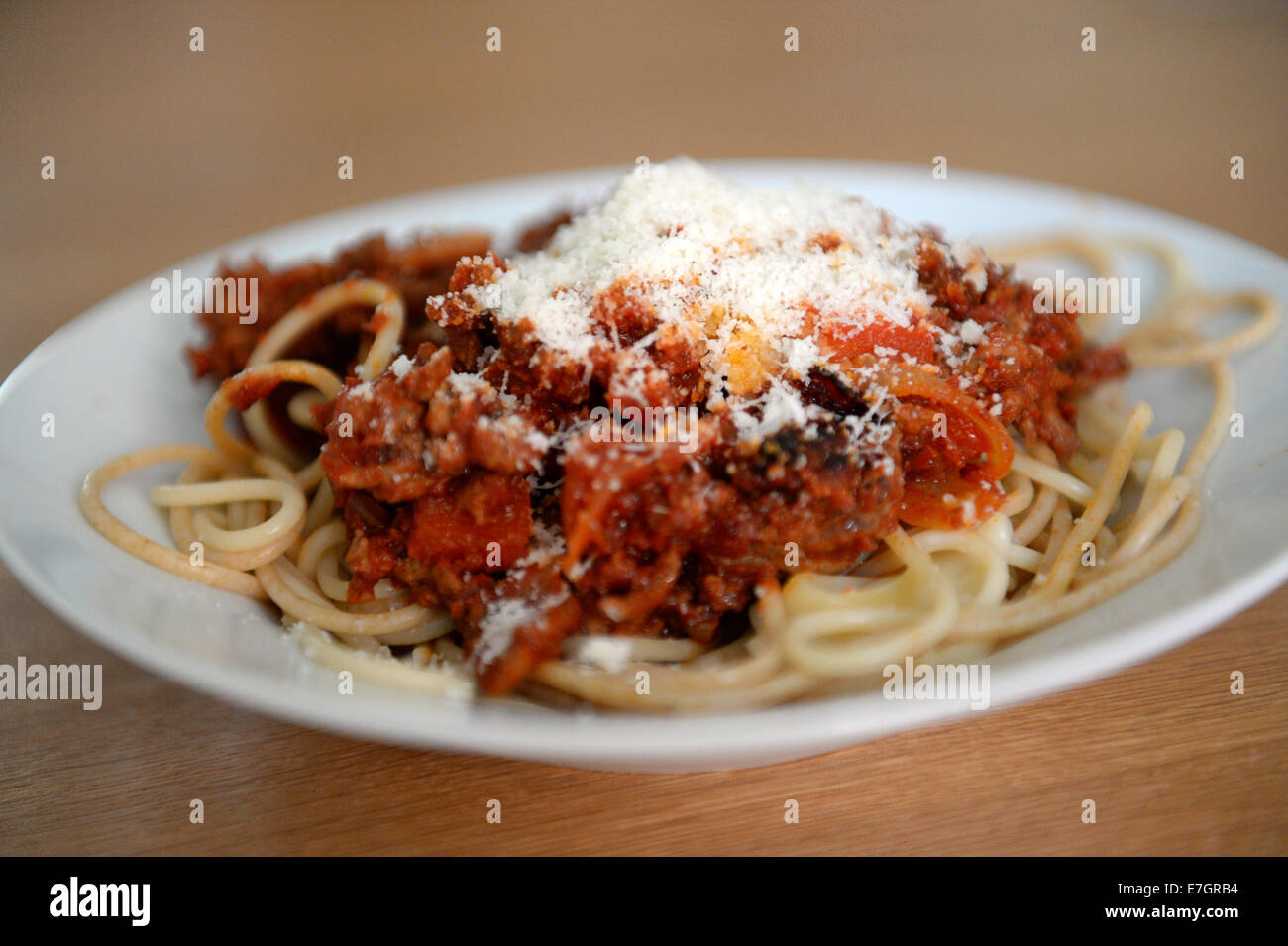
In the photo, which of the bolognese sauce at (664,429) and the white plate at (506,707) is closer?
the white plate at (506,707)

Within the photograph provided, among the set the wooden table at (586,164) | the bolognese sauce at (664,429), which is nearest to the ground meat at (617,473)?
the bolognese sauce at (664,429)

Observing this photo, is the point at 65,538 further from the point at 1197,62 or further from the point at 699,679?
the point at 1197,62

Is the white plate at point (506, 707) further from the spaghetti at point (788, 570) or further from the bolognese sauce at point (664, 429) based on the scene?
the bolognese sauce at point (664, 429)

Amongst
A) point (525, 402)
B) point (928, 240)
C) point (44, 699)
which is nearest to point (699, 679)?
point (525, 402)

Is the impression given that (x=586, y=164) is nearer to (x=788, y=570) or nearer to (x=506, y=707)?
(x=788, y=570)

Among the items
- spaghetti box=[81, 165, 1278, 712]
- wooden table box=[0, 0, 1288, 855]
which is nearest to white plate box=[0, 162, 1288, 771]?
spaghetti box=[81, 165, 1278, 712]

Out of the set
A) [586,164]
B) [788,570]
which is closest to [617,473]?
[788,570]
